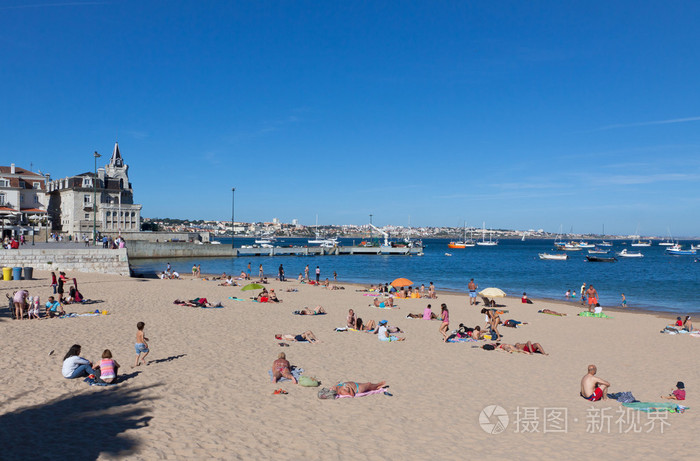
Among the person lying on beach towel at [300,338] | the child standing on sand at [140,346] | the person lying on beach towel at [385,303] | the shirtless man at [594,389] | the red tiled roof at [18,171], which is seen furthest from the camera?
the red tiled roof at [18,171]

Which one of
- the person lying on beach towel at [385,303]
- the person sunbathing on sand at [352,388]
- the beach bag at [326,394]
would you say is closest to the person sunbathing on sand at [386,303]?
the person lying on beach towel at [385,303]

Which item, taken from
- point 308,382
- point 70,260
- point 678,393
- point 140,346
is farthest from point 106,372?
point 70,260

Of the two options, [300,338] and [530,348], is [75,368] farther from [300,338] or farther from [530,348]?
Answer: [530,348]

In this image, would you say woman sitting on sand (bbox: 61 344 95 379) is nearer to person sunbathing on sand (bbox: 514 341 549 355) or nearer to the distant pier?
person sunbathing on sand (bbox: 514 341 549 355)

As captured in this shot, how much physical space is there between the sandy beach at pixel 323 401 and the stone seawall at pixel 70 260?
57.6 ft

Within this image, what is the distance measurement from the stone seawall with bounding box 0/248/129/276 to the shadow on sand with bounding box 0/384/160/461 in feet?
85.6

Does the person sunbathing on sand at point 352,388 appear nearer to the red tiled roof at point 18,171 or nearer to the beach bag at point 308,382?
the beach bag at point 308,382

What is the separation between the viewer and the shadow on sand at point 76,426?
20.5ft

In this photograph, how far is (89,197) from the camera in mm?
68250

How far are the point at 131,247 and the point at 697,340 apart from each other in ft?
204

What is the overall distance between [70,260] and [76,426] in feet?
94.0

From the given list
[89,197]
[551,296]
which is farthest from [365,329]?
[89,197]

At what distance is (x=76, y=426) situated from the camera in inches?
280

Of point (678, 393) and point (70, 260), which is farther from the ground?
point (70, 260)
